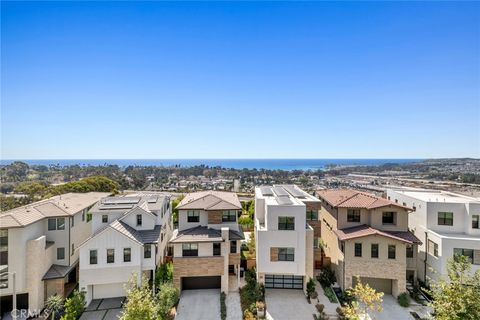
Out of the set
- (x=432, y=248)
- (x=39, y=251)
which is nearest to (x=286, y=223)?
(x=432, y=248)

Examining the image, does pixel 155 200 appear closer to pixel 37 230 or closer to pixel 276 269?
pixel 37 230

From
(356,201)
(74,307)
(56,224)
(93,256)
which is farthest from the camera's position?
(356,201)

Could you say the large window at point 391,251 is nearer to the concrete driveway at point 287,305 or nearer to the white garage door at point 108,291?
the concrete driveway at point 287,305

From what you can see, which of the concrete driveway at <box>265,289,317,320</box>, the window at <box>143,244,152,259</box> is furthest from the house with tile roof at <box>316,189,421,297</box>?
the window at <box>143,244,152,259</box>

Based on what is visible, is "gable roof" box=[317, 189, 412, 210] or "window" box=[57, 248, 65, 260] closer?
"window" box=[57, 248, 65, 260]

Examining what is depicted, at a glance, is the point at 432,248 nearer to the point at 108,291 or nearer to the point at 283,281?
the point at 283,281

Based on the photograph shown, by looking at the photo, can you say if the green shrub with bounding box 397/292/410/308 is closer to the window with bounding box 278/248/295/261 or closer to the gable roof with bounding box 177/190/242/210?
the window with bounding box 278/248/295/261
